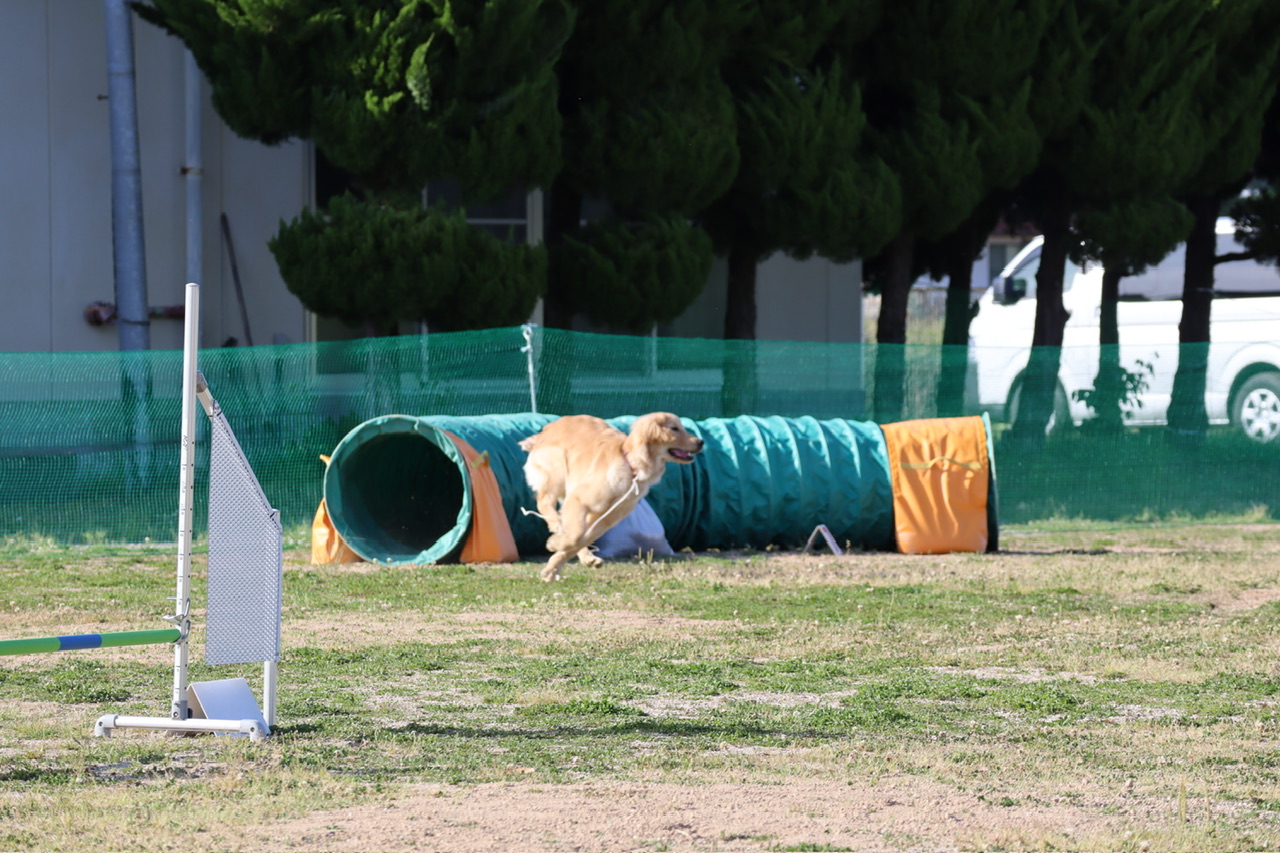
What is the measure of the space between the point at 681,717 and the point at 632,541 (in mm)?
6042

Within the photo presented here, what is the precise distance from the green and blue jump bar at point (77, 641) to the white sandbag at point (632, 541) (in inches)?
262

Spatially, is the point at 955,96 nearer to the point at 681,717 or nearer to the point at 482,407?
the point at 482,407

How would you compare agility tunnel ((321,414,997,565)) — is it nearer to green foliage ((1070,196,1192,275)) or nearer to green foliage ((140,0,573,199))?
green foliage ((140,0,573,199))

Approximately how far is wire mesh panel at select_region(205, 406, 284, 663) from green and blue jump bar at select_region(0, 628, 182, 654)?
0.61 ft

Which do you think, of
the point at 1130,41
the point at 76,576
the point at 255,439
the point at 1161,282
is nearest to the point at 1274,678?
the point at 76,576

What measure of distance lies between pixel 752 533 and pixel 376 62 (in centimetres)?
515

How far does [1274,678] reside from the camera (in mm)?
7480

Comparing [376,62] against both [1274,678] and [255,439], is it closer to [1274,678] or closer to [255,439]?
[255,439]

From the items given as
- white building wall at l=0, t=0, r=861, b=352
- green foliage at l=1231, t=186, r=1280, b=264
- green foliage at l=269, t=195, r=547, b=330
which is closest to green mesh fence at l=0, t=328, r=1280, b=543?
green foliage at l=269, t=195, r=547, b=330

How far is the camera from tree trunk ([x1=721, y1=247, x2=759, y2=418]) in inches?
589

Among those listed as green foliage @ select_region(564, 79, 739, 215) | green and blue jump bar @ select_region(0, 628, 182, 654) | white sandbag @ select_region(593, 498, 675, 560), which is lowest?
white sandbag @ select_region(593, 498, 675, 560)

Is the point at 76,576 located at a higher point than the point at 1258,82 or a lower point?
lower

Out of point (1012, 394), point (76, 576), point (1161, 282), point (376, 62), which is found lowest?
point (76, 576)

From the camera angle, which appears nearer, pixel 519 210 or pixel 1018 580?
pixel 1018 580
